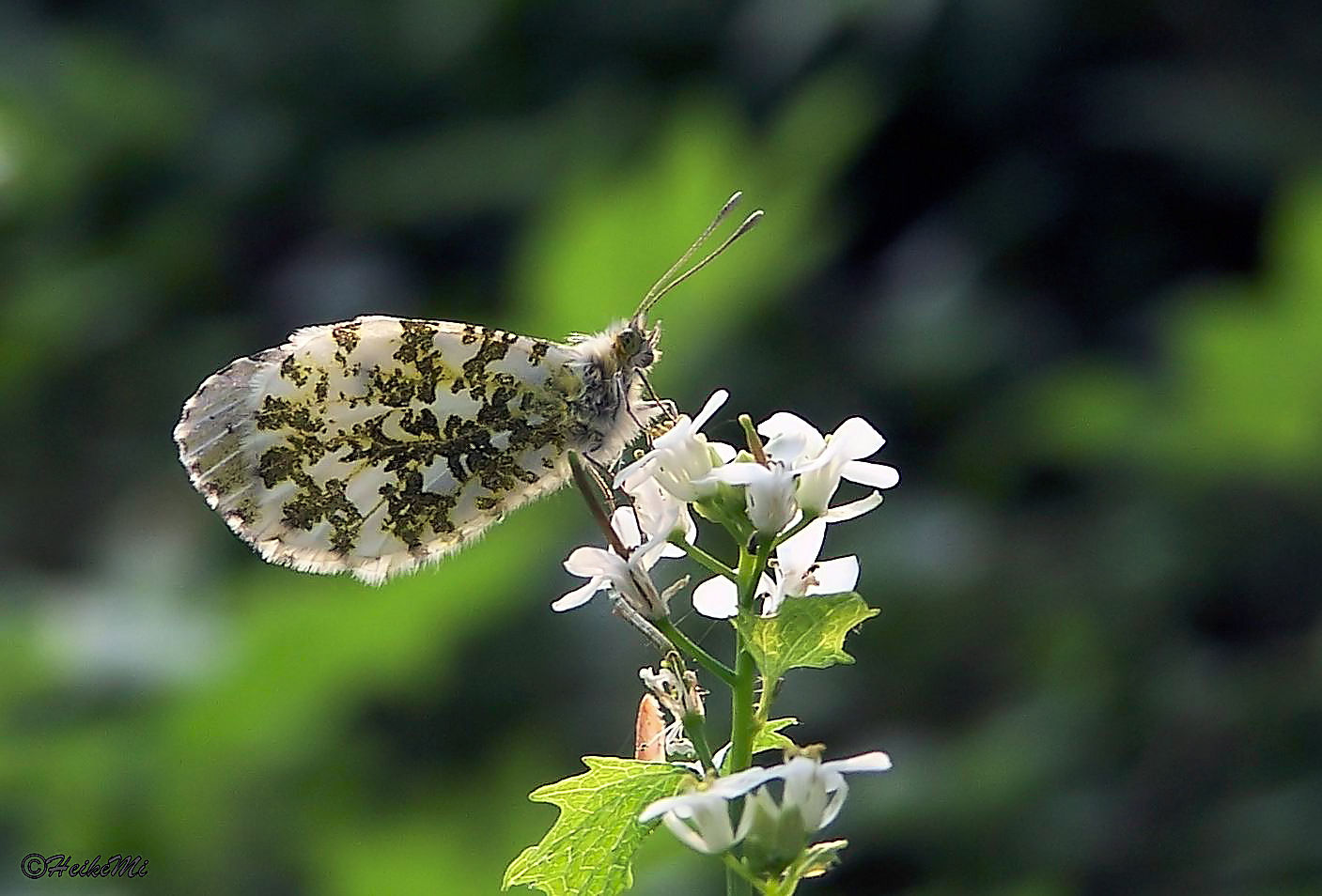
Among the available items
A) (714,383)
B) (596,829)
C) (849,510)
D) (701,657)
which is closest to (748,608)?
(701,657)

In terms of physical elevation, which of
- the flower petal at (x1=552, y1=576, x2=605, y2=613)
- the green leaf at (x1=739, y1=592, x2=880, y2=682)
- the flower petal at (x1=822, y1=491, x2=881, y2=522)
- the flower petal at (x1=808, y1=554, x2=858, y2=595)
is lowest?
the green leaf at (x1=739, y1=592, x2=880, y2=682)

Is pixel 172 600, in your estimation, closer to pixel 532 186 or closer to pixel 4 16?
pixel 532 186

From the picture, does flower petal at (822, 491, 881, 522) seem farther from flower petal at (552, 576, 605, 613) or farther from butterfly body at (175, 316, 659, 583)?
butterfly body at (175, 316, 659, 583)

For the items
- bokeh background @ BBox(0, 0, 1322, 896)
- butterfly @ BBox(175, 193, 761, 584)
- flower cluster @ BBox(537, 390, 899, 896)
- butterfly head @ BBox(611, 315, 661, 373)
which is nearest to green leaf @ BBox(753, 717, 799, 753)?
flower cluster @ BBox(537, 390, 899, 896)

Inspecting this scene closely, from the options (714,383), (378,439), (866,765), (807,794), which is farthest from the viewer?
(714,383)

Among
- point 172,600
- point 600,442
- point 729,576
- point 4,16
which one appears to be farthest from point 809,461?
point 4,16

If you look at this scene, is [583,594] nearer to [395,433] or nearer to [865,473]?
[865,473]
